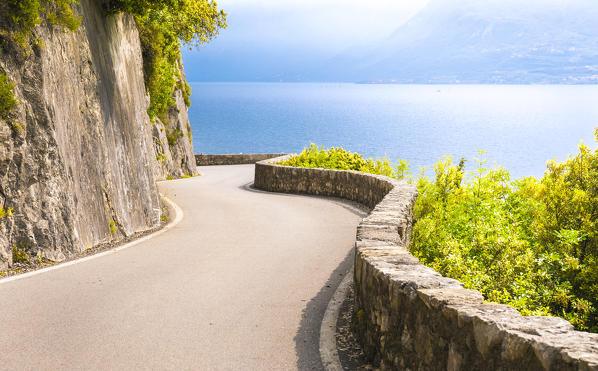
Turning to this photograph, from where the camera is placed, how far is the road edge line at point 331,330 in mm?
6059

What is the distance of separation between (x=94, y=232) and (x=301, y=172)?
12.9 m

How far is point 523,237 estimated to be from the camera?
38.4ft

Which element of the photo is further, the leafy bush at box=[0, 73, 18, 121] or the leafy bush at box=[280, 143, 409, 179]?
the leafy bush at box=[280, 143, 409, 179]

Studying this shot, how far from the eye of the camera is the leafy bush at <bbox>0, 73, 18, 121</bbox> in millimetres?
9406

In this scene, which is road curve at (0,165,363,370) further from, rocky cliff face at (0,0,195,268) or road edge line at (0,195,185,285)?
rocky cliff face at (0,0,195,268)

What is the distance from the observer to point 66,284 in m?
8.99

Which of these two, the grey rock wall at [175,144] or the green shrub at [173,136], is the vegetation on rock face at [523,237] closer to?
the grey rock wall at [175,144]

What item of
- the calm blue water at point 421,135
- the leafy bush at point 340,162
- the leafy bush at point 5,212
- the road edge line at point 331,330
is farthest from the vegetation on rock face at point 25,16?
the calm blue water at point 421,135

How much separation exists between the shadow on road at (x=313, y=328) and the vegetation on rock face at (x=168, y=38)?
21291mm

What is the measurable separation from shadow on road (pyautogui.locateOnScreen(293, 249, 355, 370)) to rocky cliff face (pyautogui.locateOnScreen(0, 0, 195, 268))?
17.1 ft

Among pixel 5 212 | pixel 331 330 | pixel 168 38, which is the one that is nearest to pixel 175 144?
pixel 168 38

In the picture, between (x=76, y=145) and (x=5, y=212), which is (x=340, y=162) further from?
(x=5, y=212)

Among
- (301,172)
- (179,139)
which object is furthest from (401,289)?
(179,139)

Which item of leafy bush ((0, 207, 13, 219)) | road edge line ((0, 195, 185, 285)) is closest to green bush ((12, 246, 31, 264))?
road edge line ((0, 195, 185, 285))
